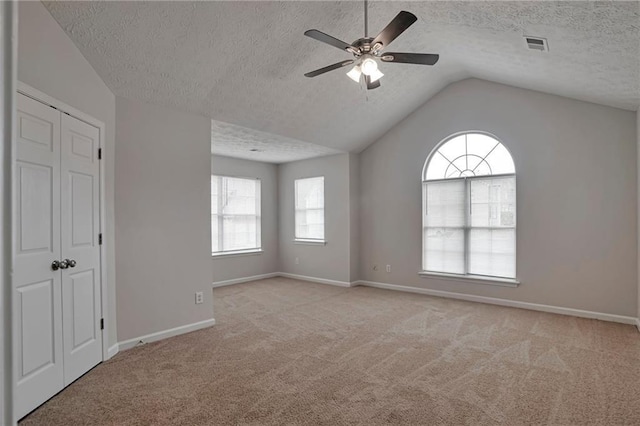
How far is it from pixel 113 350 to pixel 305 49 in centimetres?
355

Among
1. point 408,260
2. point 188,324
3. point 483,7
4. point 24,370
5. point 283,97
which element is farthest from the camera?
point 408,260

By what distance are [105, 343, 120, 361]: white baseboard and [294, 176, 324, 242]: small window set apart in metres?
4.11

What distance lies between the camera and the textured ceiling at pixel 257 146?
5.04m

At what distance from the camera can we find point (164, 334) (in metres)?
3.87

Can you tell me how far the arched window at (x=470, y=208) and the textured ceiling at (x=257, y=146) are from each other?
1923mm

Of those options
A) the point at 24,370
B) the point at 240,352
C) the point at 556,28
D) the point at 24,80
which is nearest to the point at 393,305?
the point at 240,352

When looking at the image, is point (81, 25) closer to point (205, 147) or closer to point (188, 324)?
point (205, 147)

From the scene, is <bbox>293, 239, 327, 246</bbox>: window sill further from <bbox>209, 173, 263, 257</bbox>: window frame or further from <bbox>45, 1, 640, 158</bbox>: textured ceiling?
<bbox>45, 1, 640, 158</bbox>: textured ceiling

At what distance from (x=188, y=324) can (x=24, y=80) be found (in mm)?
A: 2770

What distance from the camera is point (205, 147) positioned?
4.32 meters

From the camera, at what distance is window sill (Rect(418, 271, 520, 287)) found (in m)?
5.05

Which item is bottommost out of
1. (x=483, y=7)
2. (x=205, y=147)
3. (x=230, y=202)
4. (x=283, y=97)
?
(x=230, y=202)

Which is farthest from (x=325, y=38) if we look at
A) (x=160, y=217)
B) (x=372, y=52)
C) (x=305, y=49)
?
(x=160, y=217)

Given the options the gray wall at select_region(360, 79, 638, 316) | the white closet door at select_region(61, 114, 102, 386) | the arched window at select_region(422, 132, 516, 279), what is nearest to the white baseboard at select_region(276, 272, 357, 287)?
the gray wall at select_region(360, 79, 638, 316)
